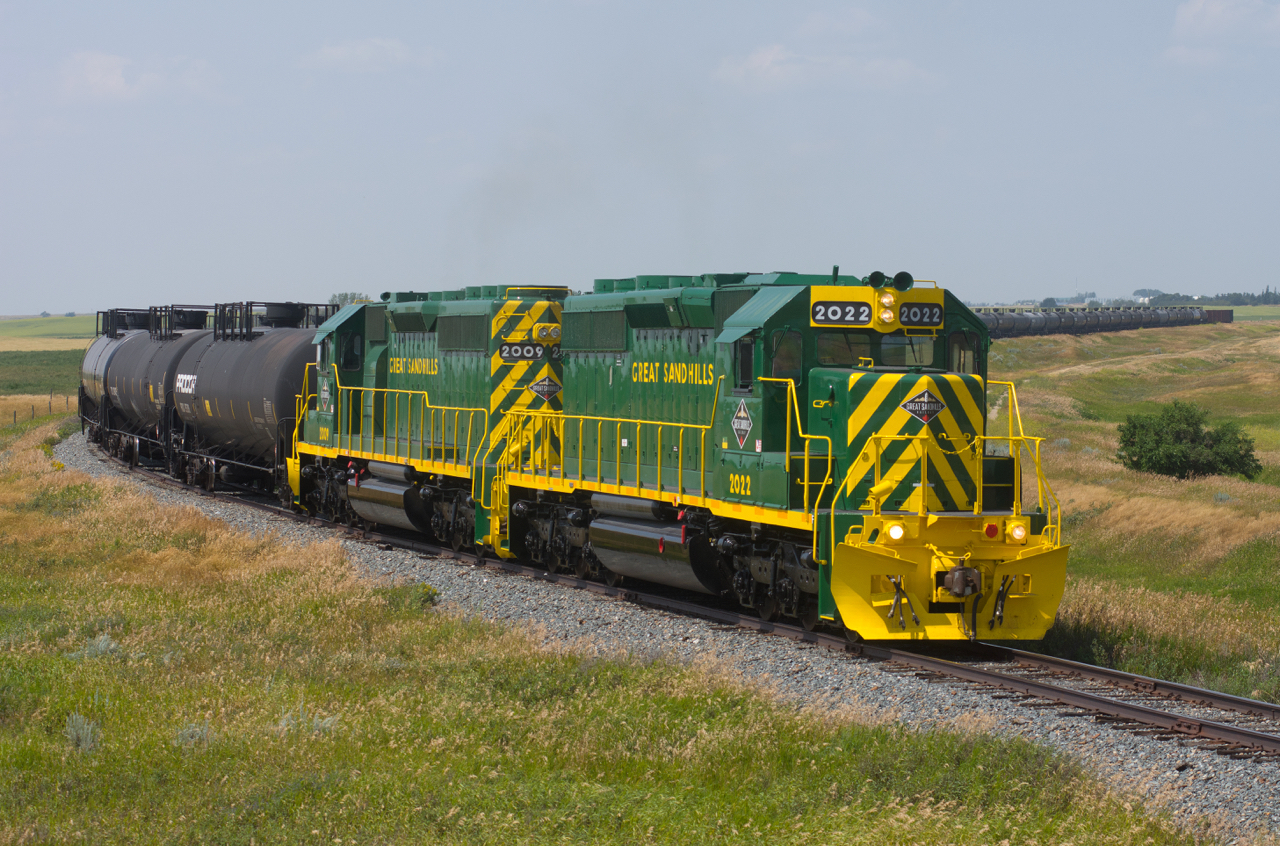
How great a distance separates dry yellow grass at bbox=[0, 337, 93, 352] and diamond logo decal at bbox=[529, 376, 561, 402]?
130 m

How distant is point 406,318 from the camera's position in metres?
19.6

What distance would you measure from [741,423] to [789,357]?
2.70ft

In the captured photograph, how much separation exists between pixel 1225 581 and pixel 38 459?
26.0 m

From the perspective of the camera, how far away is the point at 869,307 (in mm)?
11844

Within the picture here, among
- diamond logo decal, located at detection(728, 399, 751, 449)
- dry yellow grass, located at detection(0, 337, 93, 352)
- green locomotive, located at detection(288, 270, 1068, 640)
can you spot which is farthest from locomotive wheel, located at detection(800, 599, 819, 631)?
dry yellow grass, located at detection(0, 337, 93, 352)

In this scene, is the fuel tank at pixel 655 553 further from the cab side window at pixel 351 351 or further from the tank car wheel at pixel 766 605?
the cab side window at pixel 351 351

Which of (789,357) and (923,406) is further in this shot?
(789,357)

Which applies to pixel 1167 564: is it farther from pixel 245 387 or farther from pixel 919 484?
pixel 245 387

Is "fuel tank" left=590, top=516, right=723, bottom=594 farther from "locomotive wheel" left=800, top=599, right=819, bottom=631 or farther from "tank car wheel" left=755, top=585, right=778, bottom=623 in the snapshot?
"locomotive wheel" left=800, top=599, right=819, bottom=631

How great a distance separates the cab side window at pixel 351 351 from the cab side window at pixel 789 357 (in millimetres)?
10518

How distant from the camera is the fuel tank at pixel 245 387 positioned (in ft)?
71.7

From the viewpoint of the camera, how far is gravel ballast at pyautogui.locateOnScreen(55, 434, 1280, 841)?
724 cm

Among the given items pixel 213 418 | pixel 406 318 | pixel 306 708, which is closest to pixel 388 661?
pixel 306 708

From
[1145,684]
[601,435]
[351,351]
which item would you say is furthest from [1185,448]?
[1145,684]
